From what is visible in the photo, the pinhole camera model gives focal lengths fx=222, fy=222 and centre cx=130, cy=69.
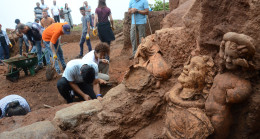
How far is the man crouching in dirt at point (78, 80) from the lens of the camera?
3795mm

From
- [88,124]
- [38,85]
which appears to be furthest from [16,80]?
[88,124]

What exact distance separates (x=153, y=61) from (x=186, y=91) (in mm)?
795

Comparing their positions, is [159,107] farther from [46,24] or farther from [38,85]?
[46,24]

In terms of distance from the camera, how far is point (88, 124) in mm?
2818

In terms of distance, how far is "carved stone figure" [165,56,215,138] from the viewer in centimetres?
206

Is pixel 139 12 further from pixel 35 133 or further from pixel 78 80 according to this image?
pixel 35 133

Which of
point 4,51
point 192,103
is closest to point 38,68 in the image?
point 4,51

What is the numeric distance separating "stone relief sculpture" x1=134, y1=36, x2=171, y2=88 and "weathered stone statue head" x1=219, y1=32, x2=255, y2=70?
3.14 ft

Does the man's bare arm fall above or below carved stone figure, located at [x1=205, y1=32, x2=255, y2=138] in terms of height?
below

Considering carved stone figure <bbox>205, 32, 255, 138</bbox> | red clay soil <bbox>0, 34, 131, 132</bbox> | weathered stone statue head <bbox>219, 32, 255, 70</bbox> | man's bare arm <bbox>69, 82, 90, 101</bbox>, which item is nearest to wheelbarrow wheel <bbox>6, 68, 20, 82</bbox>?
red clay soil <bbox>0, 34, 131, 132</bbox>

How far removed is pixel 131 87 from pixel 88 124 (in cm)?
72

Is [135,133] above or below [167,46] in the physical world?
below

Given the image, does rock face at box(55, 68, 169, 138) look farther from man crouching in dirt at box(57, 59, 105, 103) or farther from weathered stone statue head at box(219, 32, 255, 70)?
weathered stone statue head at box(219, 32, 255, 70)

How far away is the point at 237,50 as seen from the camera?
1817 millimetres
